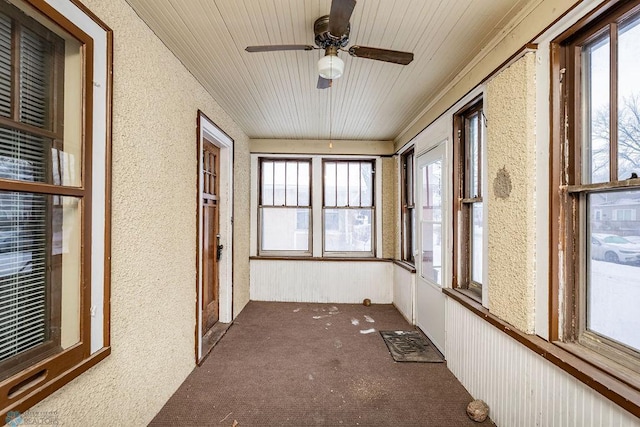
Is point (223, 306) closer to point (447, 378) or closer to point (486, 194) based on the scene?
point (447, 378)

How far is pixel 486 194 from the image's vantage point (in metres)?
2.06

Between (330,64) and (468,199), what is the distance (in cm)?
162

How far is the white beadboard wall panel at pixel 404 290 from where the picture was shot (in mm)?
3740

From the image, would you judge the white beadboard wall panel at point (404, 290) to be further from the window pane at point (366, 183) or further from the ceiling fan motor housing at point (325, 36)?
the ceiling fan motor housing at point (325, 36)

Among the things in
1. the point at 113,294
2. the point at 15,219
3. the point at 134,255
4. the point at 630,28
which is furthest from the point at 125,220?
the point at 630,28

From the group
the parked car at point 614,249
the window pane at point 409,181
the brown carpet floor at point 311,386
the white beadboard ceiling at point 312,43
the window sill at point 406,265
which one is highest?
the white beadboard ceiling at point 312,43

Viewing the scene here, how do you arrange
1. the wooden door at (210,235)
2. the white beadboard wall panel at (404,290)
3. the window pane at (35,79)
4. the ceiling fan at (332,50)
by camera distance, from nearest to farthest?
the window pane at (35,79) → the ceiling fan at (332,50) → the wooden door at (210,235) → the white beadboard wall panel at (404,290)

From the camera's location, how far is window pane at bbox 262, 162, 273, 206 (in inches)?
189

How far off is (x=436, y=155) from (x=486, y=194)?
40.6 inches

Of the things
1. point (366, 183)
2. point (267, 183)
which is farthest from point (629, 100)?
point (267, 183)

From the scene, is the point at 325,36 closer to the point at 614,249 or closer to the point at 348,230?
the point at 614,249

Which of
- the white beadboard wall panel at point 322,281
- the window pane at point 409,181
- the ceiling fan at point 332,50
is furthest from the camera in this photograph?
the white beadboard wall panel at point 322,281

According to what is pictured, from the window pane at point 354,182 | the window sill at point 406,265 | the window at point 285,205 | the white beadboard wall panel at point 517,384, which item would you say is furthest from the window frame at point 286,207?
the white beadboard wall panel at point 517,384

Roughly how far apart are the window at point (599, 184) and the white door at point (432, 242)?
1236 mm
